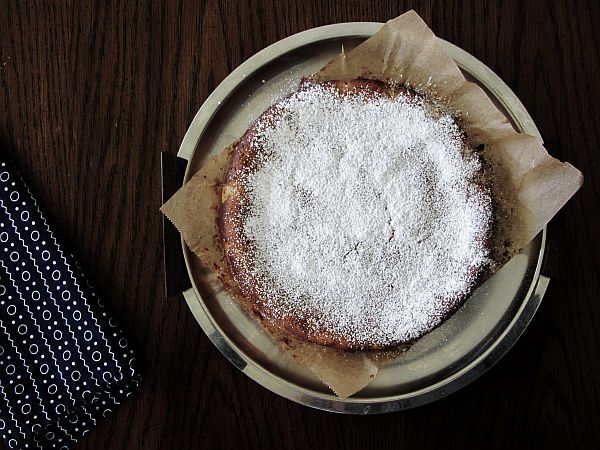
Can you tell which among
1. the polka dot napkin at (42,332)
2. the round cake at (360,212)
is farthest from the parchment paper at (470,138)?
the polka dot napkin at (42,332)

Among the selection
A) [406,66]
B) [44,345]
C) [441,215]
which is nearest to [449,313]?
[441,215]

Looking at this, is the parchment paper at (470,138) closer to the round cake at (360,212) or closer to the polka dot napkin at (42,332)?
the round cake at (360,212)

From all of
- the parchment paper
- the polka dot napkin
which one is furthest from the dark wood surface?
the parchment paper

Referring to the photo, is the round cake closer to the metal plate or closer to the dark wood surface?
the metal plate

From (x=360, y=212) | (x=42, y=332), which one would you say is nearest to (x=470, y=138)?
(x=360, y=212)

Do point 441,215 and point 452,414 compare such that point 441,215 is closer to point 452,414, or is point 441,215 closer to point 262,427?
point 452,414
